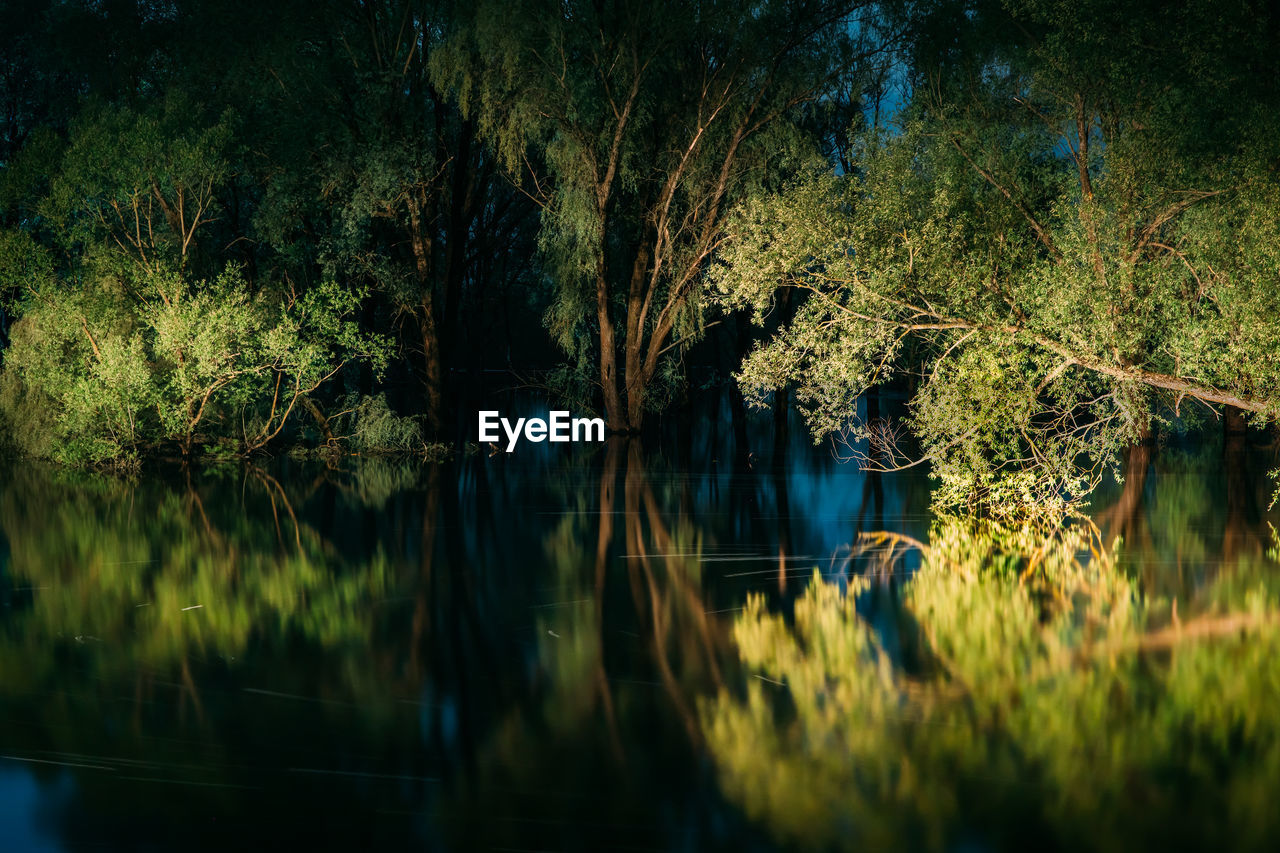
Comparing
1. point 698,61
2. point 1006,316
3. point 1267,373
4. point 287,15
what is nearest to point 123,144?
point 287,15

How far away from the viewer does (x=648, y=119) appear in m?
27.8

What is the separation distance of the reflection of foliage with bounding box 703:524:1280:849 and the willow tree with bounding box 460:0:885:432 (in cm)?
1855

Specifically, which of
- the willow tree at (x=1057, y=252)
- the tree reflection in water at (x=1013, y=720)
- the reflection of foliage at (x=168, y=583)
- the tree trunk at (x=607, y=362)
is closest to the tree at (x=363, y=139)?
the tree trunk at (x=607, y=362)

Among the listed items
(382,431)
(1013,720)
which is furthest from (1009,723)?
(382,431)

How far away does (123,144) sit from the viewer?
22688 millimetres

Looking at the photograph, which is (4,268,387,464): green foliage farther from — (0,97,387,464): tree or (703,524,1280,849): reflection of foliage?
(703,524,1280,849): reflection of foliage

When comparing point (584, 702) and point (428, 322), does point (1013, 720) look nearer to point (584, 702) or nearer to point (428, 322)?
point (584, 702)

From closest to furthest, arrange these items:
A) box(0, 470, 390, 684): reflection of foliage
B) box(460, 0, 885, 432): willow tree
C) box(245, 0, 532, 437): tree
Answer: box(0, 470, 390, 684): reflection of foliage → box(245, 0, 532, 437): tree → box(460, 0, 885, 432): willow tree

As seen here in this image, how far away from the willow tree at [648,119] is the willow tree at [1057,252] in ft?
24.9

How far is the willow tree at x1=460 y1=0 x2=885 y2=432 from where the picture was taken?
26219mm

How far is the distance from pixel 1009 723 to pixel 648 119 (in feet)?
75.2

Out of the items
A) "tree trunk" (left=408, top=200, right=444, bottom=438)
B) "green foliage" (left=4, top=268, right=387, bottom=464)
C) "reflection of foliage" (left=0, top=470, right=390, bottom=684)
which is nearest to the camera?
"reflection of foliage" (left=0, top=470, right=390, bottom=684)

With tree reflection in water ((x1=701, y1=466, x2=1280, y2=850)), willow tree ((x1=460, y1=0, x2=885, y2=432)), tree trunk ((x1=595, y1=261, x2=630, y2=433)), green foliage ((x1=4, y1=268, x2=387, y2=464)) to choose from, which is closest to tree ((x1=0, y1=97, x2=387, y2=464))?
green foliage ((x1=4, y1=268, x2=387, y2=464))

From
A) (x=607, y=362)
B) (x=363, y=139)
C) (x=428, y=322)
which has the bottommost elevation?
(x=607, y=362)
